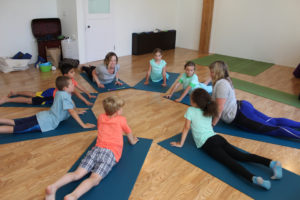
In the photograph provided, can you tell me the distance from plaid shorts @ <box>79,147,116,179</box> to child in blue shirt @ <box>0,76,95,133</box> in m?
0.73

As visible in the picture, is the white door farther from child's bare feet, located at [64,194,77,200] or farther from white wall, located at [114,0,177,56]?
child's bare feet, located at [64,194,77,200]

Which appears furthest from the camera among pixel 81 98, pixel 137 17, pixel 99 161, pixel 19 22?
pixel 137 17

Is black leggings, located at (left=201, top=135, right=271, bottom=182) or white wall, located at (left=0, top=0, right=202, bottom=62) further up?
white wall, located at (left=0, top=0, right=202, bottom=62)

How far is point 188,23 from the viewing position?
7.52 m

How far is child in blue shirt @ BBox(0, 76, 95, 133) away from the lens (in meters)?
2.51

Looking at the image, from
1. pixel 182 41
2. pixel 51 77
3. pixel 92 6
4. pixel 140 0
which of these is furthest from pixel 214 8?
pixel 51 77

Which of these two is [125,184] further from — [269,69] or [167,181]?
[269,69]

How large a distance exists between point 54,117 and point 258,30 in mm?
5730

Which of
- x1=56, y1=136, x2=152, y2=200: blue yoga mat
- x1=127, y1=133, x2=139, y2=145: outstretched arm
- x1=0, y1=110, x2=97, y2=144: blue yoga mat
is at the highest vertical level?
x1=127, y1=133, x2=139, y2=145: outstretched arm

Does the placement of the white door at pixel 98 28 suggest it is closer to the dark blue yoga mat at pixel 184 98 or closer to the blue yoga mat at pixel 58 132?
the dark blue yoga mat at pixel 184 98

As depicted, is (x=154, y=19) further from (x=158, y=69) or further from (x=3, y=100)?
(x=3, y=100)

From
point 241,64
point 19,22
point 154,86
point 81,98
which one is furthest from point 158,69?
point 19,22

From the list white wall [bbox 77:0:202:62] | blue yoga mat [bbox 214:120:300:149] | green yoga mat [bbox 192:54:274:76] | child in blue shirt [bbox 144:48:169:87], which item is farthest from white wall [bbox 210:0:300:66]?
blue yoga mat [bbox 214:120:300:149]

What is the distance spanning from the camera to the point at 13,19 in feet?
15.8
